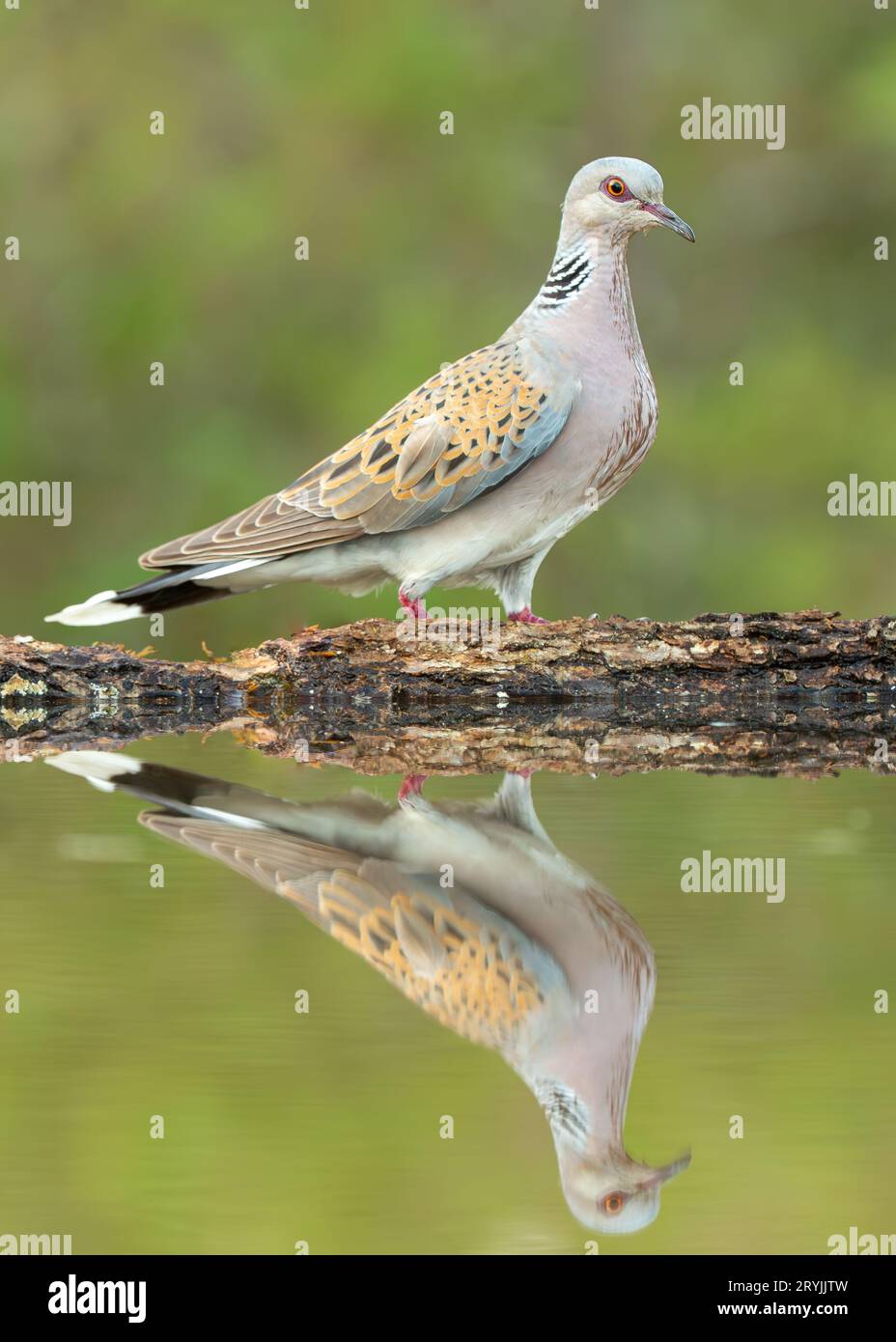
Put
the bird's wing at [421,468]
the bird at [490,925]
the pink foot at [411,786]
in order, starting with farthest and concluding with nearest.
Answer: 1. the bird's wing at [421,468]
2. the pink foot at [411,786]
3. the bird at [490,925]

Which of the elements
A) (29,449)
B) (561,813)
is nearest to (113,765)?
(561,813)

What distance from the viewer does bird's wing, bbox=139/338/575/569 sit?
7.28 meters

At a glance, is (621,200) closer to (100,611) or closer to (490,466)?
(490,466)

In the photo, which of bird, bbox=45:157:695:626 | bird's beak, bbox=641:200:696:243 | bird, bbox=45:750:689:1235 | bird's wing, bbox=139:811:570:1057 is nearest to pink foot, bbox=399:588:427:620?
bird, bbox=45:157:695:626

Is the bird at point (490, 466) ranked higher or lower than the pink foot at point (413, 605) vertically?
higher

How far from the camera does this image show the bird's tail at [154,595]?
7.48 m

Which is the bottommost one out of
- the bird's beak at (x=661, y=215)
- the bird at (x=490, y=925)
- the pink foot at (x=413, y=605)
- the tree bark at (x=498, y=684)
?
the bird at (x=490, y=925)

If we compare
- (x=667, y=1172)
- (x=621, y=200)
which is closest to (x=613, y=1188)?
(x=667, y=1172)

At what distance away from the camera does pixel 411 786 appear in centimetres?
548

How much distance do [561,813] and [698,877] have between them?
825 mm

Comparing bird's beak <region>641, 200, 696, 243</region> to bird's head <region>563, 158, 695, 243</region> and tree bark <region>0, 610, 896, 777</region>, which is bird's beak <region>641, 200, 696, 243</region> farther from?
tree bark <region>0, 610, 896, 777</region>

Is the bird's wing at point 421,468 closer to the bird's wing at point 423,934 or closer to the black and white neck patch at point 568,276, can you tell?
the black and white neck patch at point 568,276

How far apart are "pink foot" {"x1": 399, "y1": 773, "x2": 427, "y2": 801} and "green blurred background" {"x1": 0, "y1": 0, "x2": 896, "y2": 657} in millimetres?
10039

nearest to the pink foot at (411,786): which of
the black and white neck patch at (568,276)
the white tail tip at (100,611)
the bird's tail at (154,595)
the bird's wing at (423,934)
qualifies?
the bird's wing at (423,934)
